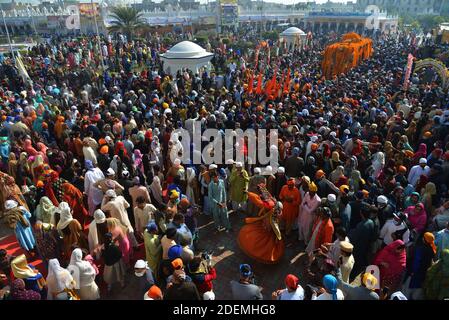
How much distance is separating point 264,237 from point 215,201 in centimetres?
126

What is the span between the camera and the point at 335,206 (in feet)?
17.0

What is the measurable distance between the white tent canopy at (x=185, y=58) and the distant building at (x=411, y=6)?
3685 inches

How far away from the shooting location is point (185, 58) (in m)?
15.5

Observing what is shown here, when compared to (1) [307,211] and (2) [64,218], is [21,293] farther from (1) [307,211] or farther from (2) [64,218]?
(1) [307,211]

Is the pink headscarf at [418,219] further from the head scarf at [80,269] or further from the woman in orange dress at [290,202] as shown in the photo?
the head scarf at [80,269]

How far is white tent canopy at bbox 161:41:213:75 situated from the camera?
15631mm

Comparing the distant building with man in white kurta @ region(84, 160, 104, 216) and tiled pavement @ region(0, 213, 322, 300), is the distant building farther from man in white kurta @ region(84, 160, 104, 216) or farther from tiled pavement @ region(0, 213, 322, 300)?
man in white kurta @ region(84, 160, 104, 216)

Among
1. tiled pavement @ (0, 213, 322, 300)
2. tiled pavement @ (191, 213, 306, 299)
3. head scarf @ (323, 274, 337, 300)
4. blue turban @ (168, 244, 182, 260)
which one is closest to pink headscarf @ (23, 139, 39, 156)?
tiled pavement @ (0, 213, 322, 300)

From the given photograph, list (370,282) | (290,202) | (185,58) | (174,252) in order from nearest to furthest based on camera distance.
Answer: (370,282)
(174,252)
(290,202)
(185,58)

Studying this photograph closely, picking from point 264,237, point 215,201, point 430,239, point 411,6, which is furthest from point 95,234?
point 411,6

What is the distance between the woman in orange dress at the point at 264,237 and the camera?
507 centimetres

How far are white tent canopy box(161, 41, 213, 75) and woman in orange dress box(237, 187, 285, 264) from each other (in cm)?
1186
